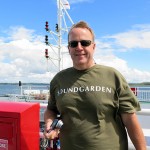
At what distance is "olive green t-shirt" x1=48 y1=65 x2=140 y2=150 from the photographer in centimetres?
219

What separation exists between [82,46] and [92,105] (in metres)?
0.45

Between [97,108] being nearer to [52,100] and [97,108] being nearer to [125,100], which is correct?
[125,100]

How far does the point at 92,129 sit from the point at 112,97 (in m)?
0.28

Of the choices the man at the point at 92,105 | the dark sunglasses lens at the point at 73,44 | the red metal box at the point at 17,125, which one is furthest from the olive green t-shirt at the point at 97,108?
the red metal box at the point at 17,125

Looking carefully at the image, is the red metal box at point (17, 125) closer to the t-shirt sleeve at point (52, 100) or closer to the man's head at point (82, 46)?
the t-shirt sleeve at point (52, 100)

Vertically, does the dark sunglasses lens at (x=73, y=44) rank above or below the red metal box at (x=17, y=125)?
above

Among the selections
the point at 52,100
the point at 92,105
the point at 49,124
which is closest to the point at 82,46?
the point at 92,105

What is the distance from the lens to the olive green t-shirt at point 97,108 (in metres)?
2.19

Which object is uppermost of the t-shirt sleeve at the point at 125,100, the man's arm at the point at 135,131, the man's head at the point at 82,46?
the man's head at the point at 82,46

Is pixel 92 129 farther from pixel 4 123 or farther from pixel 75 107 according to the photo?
pixel 4 123

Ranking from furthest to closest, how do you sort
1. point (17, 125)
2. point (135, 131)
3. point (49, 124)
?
point (17, 125) → point (49, 124) → point (135, 131)

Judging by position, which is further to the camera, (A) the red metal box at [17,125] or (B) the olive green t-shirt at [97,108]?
(A) the red metal box at [17,125]

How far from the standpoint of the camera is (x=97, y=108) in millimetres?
2195

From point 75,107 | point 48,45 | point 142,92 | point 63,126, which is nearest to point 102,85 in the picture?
point 75,107
